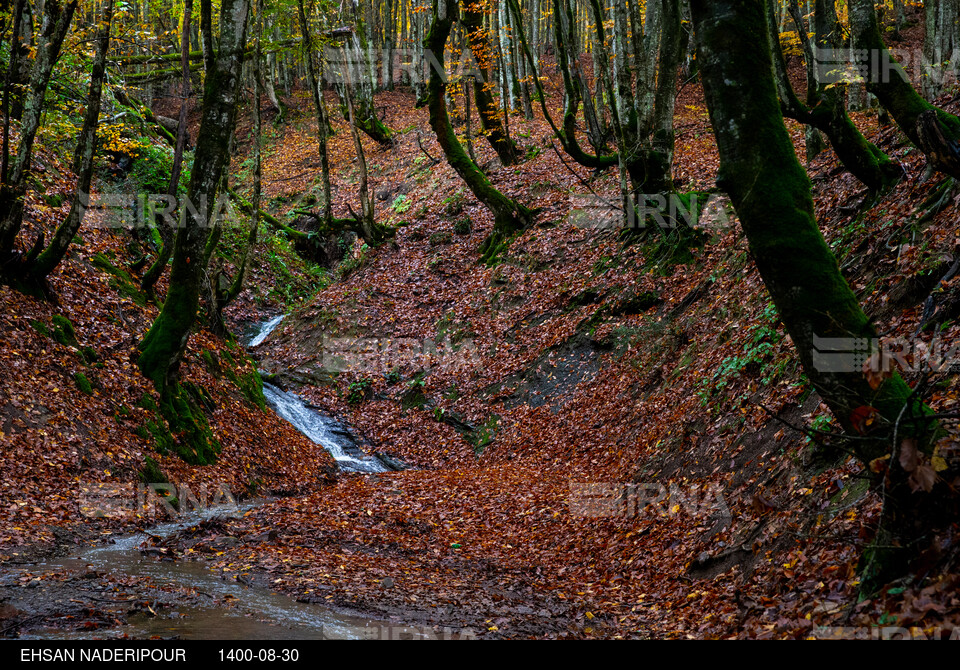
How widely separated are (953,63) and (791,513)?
16905 millimetres

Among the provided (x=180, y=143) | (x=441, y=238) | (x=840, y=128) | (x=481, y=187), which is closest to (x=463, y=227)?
(x=441, y=238)

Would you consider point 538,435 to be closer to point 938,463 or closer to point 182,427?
point 182,427

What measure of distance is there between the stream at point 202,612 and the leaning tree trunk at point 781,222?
338 centimetres

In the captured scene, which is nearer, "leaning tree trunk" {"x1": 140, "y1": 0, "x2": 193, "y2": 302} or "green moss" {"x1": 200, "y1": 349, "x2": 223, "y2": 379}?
"leaning tree trunk" {"x1": 140, "y1": 0, "x2": 193, "y2": 302}

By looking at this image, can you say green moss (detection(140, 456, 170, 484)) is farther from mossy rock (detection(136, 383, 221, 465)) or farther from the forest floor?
mossy rock (detection(136, 383, 221, 465))

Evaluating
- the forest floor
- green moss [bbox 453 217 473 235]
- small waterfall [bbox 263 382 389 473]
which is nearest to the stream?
the forest floor

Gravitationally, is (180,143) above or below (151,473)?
above

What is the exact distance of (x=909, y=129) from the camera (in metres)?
7.39

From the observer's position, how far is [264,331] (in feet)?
62.0

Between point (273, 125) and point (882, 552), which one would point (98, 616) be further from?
point (273, 125)

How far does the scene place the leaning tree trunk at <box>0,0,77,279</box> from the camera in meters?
8.90

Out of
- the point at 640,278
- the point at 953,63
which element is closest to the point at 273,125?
the point at 640,278

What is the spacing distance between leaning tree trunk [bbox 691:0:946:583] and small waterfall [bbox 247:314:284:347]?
16.3 meters

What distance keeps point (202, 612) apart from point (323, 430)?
32.2 ft
